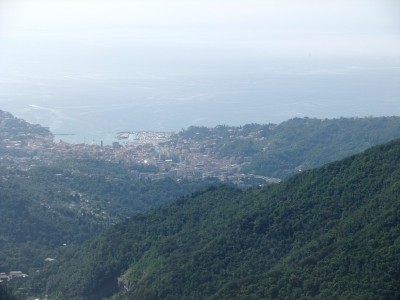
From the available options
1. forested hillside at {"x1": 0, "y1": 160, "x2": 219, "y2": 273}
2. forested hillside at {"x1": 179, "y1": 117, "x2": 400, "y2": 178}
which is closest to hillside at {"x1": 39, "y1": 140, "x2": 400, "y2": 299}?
forested hillside at {"x1": 0, "y1": 160, "x2": 219, "y2": 273}

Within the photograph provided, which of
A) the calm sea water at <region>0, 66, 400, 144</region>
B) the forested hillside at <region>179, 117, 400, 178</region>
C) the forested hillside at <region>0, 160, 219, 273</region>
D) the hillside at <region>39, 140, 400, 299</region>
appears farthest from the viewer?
the calm sea water at <region>0, 66, 400, 144</region>

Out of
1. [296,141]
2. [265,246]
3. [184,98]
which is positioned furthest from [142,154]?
[265,246]

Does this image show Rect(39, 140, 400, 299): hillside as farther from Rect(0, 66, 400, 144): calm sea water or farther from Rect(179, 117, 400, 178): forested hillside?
Rect(0, 66, 400, 144): calm sea water

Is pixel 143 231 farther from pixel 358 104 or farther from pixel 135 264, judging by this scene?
pixel 358 104

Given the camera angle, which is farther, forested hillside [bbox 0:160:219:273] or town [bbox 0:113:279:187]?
town [bbox 0:113:279:187]

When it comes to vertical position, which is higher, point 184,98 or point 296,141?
point 184,98

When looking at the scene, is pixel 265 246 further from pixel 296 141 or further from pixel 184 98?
pixel 184 98
